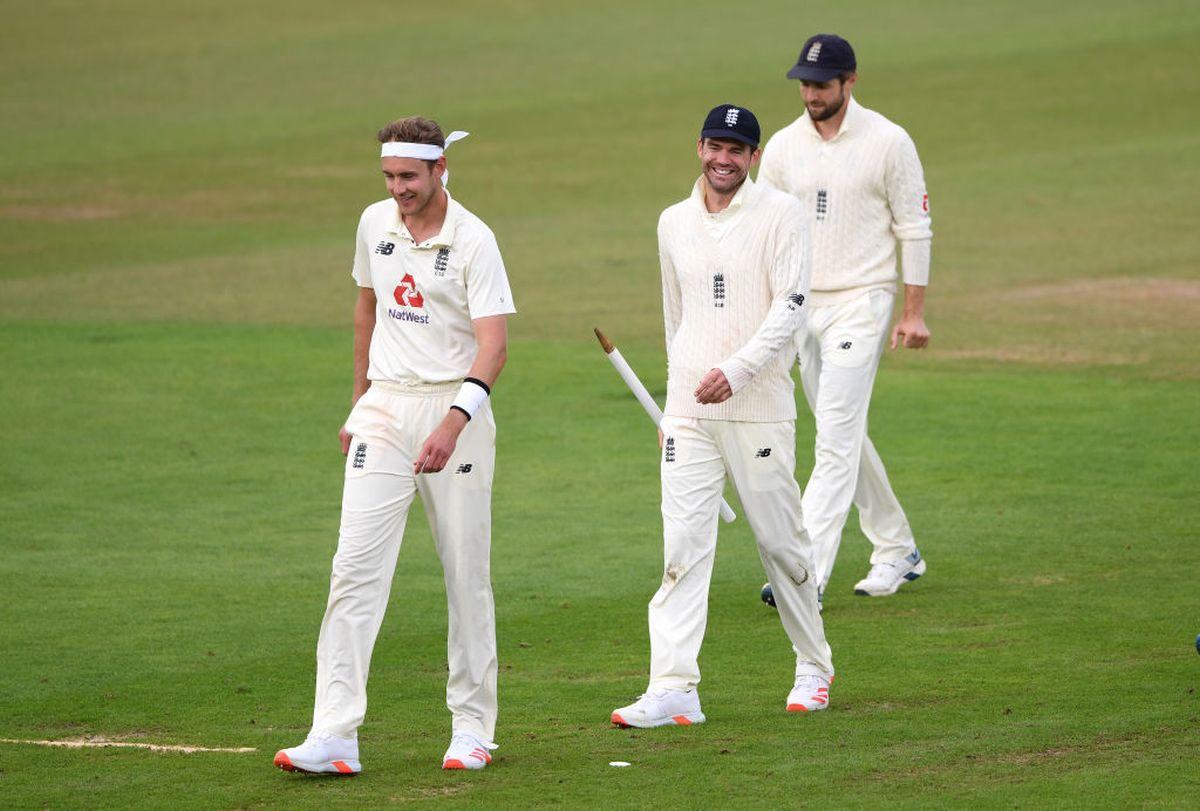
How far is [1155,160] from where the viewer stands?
31.8m

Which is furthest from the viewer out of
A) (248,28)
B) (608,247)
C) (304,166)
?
(248,28)

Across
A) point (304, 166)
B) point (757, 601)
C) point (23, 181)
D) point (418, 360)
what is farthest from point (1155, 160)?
point (418, 360)

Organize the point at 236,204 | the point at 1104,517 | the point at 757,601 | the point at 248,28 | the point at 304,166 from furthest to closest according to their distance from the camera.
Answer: the point at 248,28
the point at 304,166
the point at 236,204
the point at 1104,517
the point at 757,601

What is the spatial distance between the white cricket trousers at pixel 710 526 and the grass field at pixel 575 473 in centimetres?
32

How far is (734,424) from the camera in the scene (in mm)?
8570

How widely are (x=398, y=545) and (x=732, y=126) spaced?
225 centimetres

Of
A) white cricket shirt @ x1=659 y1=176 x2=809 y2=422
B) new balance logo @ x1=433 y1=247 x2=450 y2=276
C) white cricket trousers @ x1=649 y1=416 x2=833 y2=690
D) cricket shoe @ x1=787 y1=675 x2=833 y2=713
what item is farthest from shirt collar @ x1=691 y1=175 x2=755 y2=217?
cricket shoe @ x1=787 y1=675 x2=833 y2=713

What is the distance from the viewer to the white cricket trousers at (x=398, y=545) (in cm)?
771

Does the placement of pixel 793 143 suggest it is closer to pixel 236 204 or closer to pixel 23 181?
pixel 236 204

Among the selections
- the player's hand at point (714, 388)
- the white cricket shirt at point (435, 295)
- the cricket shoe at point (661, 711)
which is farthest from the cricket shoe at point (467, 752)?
the player's hand at point (714, 388)

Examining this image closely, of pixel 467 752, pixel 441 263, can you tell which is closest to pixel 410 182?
pixel 441 263

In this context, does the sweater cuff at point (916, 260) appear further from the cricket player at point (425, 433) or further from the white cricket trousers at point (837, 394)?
the cricket player at point (425, 433)

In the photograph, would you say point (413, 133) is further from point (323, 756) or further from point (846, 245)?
point (846, 245)

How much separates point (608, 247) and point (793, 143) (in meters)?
15.0
